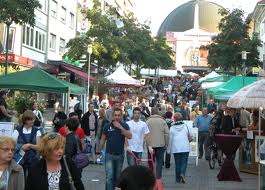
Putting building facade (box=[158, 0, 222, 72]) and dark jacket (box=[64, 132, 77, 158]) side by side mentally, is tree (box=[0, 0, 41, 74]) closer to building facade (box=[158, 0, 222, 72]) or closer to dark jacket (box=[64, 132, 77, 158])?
dark jacket (box=[64, 132, 77, 158])

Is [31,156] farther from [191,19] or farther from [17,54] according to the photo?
[191,19]

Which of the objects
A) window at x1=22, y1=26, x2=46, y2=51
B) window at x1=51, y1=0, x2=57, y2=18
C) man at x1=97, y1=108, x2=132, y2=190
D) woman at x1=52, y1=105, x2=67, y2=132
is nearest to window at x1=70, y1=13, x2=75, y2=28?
window at x1=51, y1=0, x2=57, y2=18

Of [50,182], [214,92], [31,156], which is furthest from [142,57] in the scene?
[50,182]

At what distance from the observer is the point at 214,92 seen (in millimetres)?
24031

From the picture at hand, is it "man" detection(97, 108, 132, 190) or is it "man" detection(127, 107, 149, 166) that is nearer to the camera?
"man" detection(97, 108, 132, 190)

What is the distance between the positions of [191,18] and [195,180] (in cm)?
14771

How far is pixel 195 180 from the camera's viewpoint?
46.3 feet

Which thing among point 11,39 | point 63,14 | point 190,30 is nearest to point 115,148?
point 11,39

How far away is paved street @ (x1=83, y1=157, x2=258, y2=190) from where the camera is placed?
42.5 feet

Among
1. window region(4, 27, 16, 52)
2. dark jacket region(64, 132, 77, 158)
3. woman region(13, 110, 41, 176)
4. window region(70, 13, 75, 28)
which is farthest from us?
window region(70, 13, 75, 28)

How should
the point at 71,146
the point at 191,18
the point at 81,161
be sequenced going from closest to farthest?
the point at 81,161
the point at 71,146
the point at 191,18

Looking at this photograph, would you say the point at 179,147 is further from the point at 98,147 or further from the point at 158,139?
the point at 98,147

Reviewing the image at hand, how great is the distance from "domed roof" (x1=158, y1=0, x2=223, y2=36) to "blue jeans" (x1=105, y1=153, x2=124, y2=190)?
14785cm

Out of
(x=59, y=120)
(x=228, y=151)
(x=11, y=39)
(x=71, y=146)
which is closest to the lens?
(x=71, y=146)
